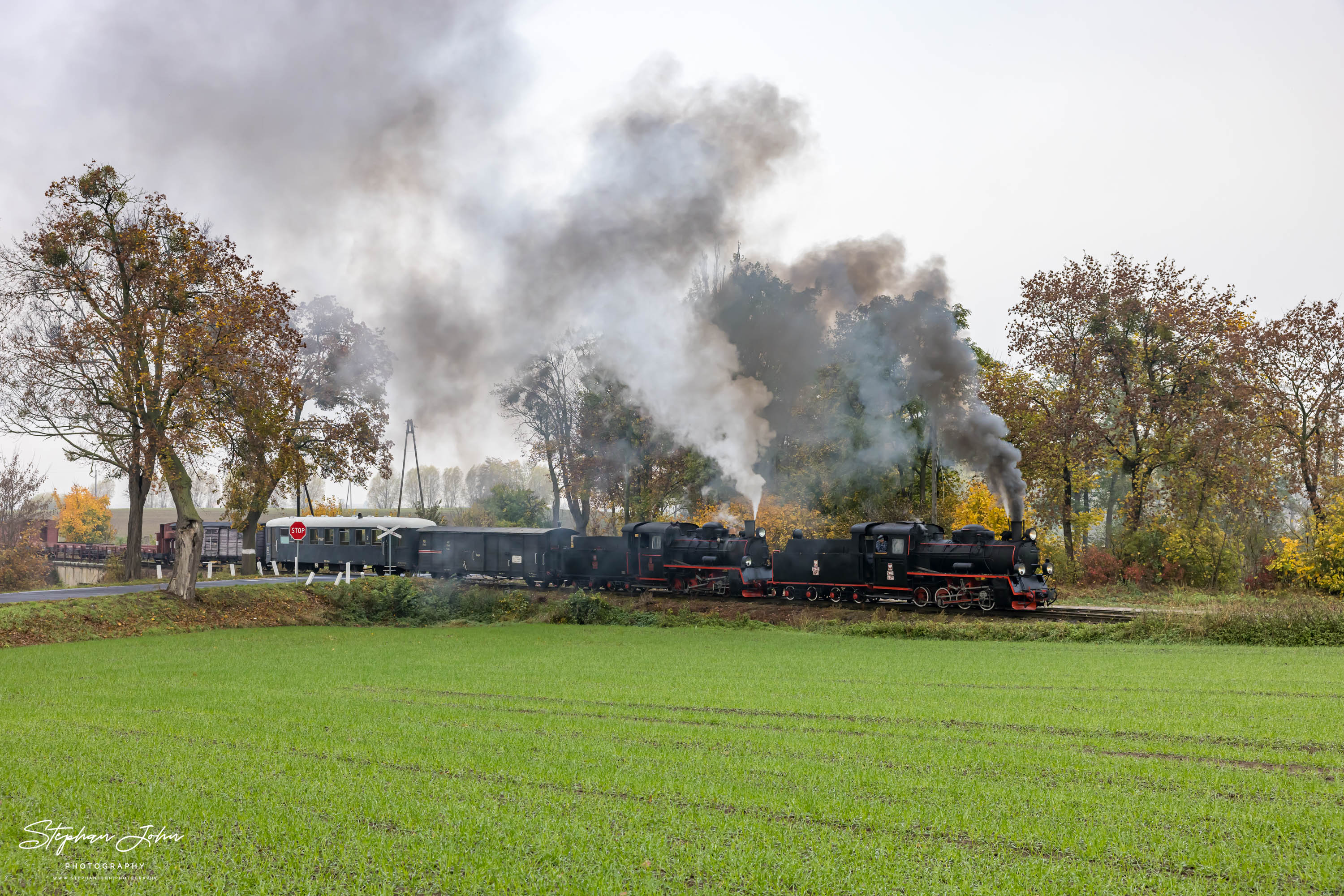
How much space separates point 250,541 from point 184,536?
17.3m

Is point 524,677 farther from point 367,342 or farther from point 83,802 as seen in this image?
point 367,342

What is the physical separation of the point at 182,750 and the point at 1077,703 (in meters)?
11.4

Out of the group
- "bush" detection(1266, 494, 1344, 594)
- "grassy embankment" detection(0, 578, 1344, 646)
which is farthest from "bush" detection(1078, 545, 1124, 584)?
"grassy embankment" detection(0, 578, 1344, 646)

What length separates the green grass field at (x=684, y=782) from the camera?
614cm

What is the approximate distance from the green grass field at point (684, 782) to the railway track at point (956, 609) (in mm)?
9494

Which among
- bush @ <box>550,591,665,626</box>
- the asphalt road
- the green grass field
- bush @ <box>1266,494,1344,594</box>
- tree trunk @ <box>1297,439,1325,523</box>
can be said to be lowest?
bush @ <box>550,591,665,626</box>

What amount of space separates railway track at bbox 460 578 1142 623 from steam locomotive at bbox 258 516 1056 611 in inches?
8.9

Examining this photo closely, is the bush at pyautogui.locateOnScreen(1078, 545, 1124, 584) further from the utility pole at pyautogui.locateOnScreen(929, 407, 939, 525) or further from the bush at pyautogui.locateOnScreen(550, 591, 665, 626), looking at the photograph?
the bush at pyautogui.locateOnScreen(550, 591, 665, 626)

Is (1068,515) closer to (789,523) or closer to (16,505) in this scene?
(789,523)

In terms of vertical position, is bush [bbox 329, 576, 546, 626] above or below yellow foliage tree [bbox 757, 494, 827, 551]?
below

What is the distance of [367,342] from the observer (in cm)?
4497

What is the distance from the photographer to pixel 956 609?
27.9m

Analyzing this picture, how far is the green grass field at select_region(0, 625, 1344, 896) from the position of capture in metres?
6.14

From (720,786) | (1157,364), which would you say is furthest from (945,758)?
(1157,364)
